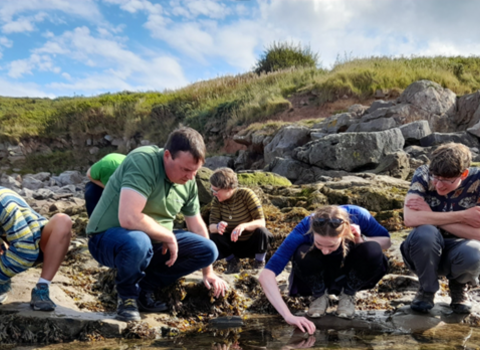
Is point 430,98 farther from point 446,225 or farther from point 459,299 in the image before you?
point 459,299

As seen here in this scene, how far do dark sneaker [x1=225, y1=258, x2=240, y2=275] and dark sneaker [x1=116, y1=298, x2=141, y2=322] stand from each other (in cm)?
136

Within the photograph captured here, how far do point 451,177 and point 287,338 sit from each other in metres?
1.62

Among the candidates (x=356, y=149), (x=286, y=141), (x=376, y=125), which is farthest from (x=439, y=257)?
(x=286, y=141)

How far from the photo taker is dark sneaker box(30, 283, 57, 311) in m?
3.51

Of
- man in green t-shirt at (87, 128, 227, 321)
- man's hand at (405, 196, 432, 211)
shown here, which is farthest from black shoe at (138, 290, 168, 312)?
→ man's hand at (405, 196, 432, 211)

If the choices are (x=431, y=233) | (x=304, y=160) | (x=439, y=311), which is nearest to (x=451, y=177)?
(x=431, y=233)

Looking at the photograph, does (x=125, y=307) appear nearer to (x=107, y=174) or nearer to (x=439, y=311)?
(x=107, y=174)

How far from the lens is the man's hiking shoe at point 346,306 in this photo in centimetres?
360

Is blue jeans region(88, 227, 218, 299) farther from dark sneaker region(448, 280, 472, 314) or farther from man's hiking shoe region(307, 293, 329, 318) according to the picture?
dark sneaker region(448, 280, 472, 314)

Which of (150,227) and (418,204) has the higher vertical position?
(418,204)

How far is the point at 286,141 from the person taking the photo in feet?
41.4

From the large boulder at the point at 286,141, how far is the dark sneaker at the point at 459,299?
842 centimetres

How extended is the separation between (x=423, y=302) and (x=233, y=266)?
1.88 meters

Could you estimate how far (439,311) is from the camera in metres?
3.66
